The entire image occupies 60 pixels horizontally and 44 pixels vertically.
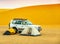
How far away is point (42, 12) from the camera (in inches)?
128

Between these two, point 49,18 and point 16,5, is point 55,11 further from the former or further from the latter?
point 16,5

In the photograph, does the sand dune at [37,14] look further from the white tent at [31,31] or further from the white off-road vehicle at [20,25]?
the white tent at [31,31]

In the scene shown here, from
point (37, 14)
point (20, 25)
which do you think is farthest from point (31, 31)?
point (37, 14)

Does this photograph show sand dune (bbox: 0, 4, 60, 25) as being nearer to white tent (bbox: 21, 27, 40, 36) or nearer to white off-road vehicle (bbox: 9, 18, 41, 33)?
white off-road vehicle (bbox: 9, 18, 41, 33)

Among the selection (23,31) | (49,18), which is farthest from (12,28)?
(49,18)

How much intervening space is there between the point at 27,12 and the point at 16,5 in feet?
0.68

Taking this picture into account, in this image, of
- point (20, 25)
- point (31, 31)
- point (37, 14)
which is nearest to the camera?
point (31, 31)

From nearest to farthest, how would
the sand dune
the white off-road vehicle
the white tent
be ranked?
the white tent < the white off-road vehicle < the sand dune

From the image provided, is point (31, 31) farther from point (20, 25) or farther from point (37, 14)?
point (37, 14)

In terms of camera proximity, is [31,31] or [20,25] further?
[20,25]

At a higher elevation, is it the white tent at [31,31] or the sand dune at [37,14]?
the sand dune at [37,14]

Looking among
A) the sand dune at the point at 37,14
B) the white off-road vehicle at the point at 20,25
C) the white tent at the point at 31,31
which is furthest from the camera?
the sand dune at the point at 37,14

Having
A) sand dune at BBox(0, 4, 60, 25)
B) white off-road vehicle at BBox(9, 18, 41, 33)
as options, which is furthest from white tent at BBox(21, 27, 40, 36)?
sand dune at BBox(0, 4, 60, 25)

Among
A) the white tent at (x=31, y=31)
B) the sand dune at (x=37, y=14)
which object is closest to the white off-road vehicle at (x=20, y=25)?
the white tent at (x=31, y=31)
